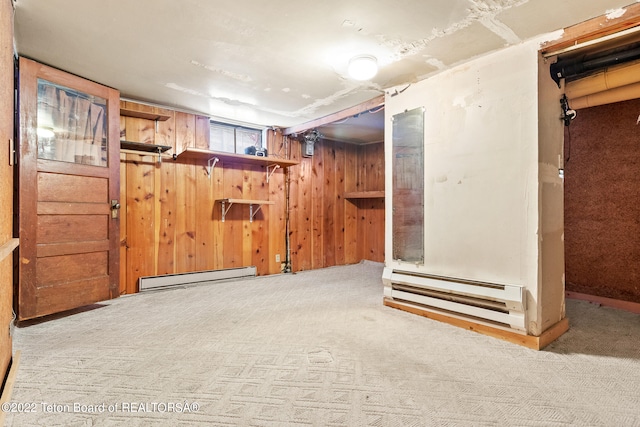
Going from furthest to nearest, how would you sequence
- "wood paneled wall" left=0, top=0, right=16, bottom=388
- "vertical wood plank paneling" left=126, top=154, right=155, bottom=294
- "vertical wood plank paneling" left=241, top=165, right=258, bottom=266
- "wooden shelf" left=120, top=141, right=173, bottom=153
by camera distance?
"vertical wood plank paneling" left=241, top=165, right=258, bottom=266, "vertical wood plank paneling" left=126, top=154, right=155, bottom=294, "wooden shelf" left=120, top=141, right=173, bottom=153, "wood paneled wall" left=0, top=0, right=16, bottom=388

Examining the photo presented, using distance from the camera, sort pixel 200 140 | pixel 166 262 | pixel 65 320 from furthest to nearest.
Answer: pixel 200 140 → pixel 166 262 → pixel 65 320

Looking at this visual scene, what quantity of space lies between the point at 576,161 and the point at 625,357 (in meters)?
2.02

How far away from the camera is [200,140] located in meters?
3.86

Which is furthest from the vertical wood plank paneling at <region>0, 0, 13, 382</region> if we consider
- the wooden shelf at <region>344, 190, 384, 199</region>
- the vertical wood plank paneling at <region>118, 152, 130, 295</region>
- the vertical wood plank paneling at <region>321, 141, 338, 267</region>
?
the wooden shelf at <region>344, 190, 384, 199</region>

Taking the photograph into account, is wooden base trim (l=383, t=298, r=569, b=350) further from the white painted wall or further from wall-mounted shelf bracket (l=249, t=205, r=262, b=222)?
wall-mounted shelf bracket (l=249, t=205, r=262, b=222)

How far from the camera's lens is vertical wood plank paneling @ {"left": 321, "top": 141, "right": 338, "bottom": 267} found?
16.7ft

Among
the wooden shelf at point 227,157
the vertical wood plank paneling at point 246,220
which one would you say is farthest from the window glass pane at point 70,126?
the vertical wood plank paneling at point 246,220

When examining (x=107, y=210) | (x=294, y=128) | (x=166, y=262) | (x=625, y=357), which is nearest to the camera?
(x=625, y=357)

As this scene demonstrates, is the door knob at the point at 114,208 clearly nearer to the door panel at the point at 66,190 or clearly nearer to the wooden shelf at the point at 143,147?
the door panel at the point at 66,190

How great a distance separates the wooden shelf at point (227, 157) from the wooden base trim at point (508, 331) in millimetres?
2585

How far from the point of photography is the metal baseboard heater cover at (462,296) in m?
2.06

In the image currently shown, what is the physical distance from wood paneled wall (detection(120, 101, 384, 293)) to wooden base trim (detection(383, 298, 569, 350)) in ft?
8.14

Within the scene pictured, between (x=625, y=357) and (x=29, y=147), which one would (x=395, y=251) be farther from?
(x=29, y=147)

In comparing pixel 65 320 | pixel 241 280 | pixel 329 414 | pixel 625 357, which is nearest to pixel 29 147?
pixel 65 320
